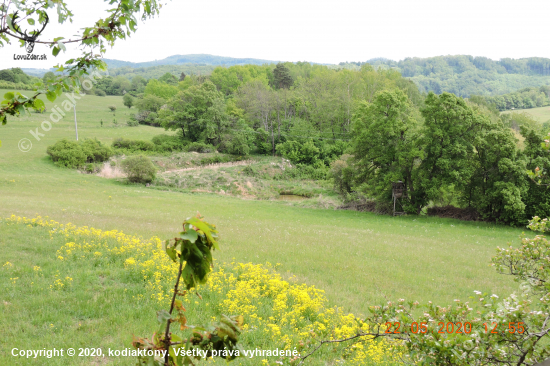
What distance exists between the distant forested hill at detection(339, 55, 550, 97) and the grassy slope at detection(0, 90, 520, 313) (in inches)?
4454

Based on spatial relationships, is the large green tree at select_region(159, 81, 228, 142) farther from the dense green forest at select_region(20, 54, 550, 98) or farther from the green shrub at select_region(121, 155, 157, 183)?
the dense green forest at select_region(20, 54, 550, 98)

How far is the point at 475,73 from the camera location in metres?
142

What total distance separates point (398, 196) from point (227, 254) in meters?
20.9

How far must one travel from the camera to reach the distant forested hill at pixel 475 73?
127825 millimetres

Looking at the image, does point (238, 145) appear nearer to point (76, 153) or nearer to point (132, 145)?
point (132, 145)

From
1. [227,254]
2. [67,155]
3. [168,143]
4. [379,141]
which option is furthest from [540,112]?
[67,155]

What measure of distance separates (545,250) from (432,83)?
152 m

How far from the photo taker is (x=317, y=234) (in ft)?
59.5

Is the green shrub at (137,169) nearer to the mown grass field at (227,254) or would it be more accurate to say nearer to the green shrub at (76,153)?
the mown grass field at (227,254)

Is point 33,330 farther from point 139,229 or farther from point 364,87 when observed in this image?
point 364,87

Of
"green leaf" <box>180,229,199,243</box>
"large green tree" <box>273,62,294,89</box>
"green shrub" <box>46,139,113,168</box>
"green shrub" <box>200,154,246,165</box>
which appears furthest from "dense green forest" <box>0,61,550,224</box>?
"large green tree" <box>273,62,294,89</box>

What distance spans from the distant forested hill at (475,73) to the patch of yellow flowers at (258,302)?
130m

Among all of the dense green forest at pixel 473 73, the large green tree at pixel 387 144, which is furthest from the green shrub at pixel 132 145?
the dense green forest at pixel 473 73
